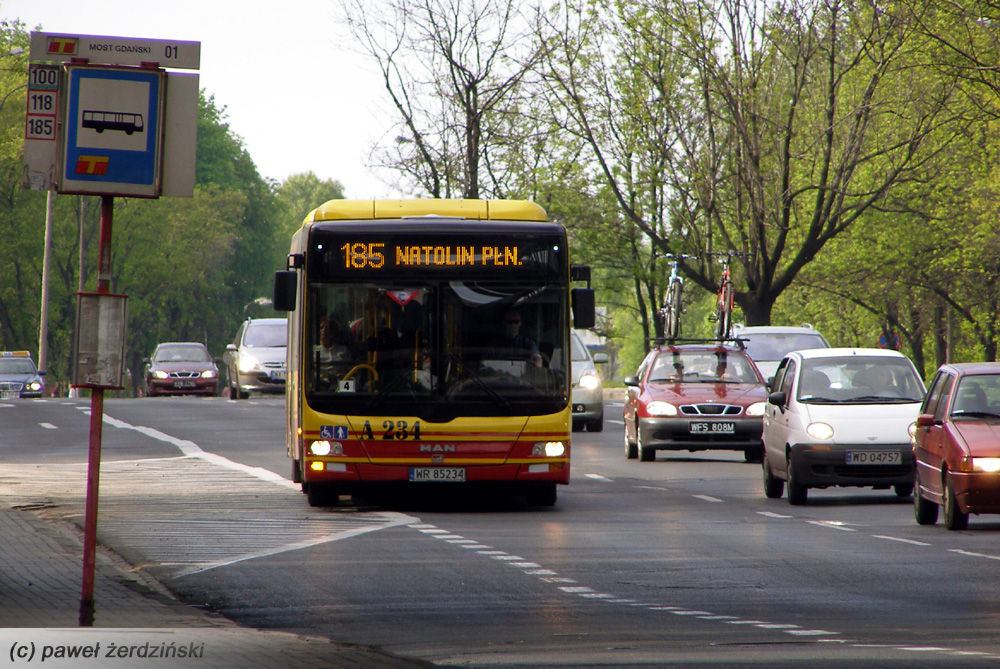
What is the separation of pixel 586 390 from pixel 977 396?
16599mm

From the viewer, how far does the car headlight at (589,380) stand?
31620 millimetres

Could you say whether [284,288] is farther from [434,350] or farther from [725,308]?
[725,308]

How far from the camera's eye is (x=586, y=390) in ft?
106

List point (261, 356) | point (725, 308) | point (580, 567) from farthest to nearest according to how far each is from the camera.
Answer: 1. point (261, 356)
2. point (725, 308)
3. point (580, 567)

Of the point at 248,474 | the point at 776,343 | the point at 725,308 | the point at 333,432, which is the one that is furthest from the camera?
the point at 725,308

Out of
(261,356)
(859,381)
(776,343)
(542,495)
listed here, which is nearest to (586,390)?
(776,343)

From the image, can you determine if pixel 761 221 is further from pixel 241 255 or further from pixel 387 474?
pixel 241 255

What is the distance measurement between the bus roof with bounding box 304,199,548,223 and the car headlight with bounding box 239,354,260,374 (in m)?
26.8

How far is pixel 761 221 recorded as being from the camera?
4322 centimetres

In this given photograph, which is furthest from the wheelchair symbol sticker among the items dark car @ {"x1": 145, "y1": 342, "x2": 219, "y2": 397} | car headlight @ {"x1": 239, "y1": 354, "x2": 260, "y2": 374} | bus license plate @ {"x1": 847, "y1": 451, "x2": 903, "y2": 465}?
dark car @ {"x1": 145, "y1": 342, "x2": 219, "y2": 397}

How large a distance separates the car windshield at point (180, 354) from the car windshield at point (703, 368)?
28.5m

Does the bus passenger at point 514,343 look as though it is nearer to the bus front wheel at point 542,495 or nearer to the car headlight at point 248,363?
the bus front wheel at point 542,495

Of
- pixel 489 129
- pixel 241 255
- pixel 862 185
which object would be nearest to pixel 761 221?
pixel 489 129

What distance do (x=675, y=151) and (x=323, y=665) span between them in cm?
3955
